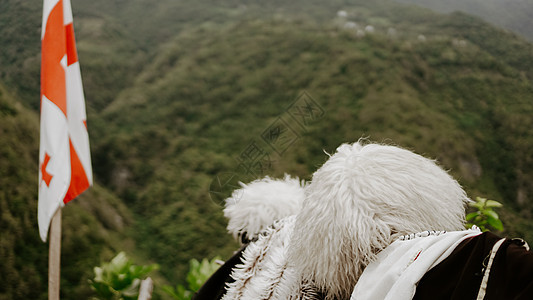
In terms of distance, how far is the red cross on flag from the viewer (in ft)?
4.83

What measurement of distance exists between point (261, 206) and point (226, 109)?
13.0ft

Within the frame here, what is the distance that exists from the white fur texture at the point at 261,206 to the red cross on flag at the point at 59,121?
0.72 meters

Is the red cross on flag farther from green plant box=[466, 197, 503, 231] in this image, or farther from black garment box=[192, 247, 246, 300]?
green plant box=[466, 197, 503, 231]

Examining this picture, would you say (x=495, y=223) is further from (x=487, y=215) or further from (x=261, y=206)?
(x=261, y=206)

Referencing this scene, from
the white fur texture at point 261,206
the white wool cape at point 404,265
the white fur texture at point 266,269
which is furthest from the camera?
the white fur texture at point 261,206

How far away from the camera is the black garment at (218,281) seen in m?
1.45

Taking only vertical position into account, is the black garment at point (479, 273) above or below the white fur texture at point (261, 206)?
above

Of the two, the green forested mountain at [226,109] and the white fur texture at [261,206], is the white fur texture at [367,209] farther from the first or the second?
the green forested mountain at [226,109]

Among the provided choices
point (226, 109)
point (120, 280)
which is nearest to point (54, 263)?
point (120, 280)

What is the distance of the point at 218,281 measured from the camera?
1.47m

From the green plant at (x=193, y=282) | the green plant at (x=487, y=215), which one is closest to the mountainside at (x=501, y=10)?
the green plant at (x=487, y=215)

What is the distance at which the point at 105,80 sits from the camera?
5844 millimetres

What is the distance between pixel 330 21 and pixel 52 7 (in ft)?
18.8

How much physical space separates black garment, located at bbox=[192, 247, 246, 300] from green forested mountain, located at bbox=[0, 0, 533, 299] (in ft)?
5.11
